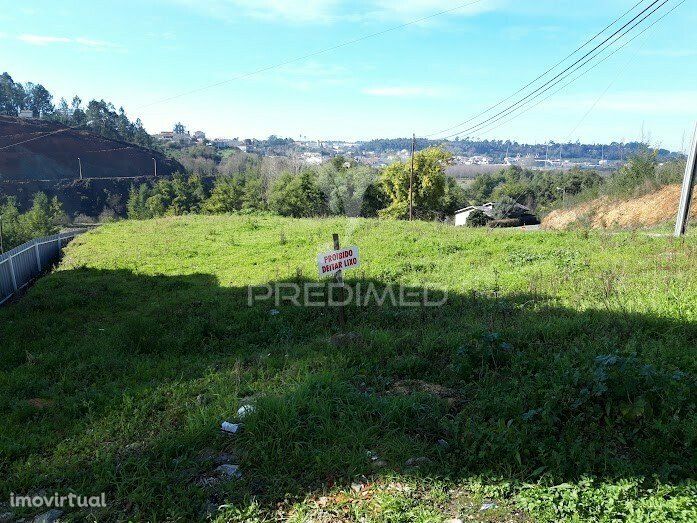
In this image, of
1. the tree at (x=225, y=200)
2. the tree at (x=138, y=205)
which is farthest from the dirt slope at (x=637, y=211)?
the tree at (x=138, y=205)

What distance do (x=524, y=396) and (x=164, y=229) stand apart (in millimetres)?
18953

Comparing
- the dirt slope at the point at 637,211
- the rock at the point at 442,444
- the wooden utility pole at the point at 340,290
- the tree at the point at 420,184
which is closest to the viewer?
the rock at the point at 442,444

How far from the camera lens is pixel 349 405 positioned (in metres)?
4.02

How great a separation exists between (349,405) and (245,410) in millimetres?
935

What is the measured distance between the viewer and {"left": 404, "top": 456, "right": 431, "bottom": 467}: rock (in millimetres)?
3268

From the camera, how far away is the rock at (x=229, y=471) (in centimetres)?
324

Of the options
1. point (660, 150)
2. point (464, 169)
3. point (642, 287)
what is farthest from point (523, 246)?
point (464, 169)

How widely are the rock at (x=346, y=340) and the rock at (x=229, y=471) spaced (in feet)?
8.35

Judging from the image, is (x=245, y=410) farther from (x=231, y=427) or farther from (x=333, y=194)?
(x=333, y=194)

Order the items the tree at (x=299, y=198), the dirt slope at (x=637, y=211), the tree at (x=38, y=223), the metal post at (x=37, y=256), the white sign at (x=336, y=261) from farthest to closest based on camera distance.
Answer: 1. the tree at (x=38, y=223)
2. the tree at (x=299, y=198)
3. the dirt slope at (x=637, y=211)
4. the metal post at (x=37, y=256)
5. the white sign at (x=336, y=261)

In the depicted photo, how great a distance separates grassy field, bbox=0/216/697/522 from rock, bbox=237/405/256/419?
0.08 metres

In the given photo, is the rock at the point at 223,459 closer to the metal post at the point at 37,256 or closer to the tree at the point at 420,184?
the metal post at the point at 37,256

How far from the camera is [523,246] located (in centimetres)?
1206

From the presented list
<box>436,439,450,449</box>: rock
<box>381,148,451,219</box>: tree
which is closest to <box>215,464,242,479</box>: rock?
<box>436,439,450,449</box>: rock
